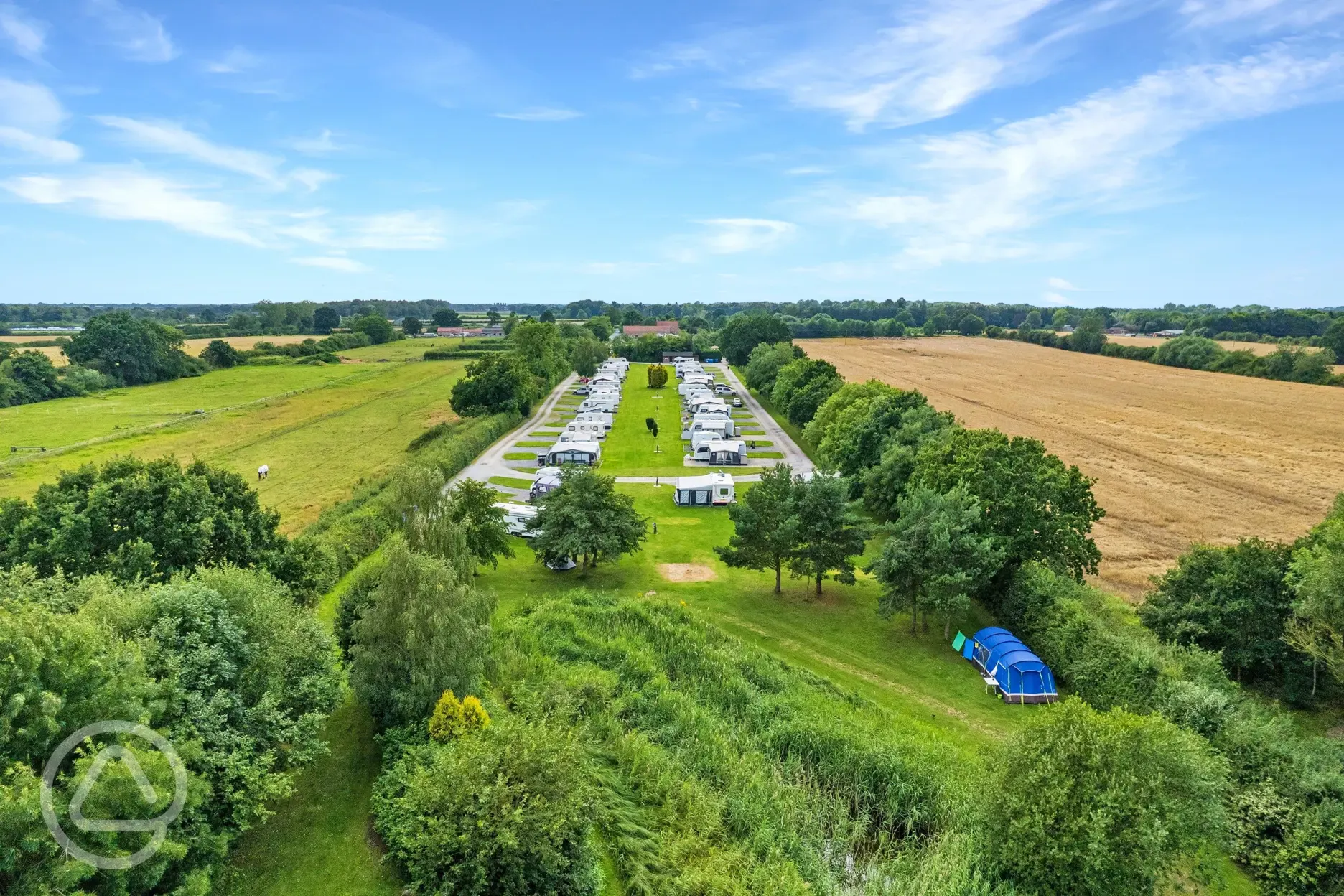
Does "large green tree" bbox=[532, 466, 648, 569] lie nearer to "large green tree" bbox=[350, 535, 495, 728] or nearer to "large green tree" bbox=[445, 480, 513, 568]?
"large green tree" bbox=[445, 480, 513, 568]

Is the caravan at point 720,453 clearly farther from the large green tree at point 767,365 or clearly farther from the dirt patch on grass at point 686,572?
the large green tree at point 767,365

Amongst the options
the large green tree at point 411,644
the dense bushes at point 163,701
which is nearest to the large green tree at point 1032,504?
the large green tree at point 411,644

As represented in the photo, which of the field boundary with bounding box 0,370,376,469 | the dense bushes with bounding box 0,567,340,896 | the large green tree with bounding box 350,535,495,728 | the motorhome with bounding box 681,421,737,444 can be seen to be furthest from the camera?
the motorhome with bounding box 681,421,737,444

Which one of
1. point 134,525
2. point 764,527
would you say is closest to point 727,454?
point 764,527

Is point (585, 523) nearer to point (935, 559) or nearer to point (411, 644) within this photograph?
point (411, 644)

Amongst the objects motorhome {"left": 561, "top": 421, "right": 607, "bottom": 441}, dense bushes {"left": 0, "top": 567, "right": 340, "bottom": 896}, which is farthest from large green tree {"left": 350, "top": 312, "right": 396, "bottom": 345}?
dense bushes {"left": 0, "top": 567, "right": 340, "bottom": 896}

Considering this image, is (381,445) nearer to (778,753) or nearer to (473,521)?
(473,521)

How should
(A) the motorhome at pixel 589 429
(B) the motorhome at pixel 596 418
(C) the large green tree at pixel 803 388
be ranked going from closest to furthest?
(A) the motorhome at pixel 589 429 → (C) the large green tree at pixel 803 388 → (B) the motorhome at pixel 596 418
